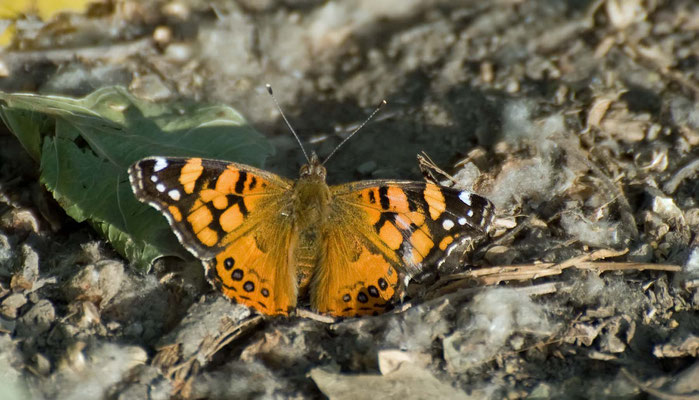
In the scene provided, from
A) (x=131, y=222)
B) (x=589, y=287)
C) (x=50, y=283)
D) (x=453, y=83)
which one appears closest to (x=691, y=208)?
(x=589, y=287)

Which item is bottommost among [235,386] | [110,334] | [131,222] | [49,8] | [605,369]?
[605,369]

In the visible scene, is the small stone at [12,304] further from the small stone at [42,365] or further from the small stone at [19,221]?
the small stone at [19,221]

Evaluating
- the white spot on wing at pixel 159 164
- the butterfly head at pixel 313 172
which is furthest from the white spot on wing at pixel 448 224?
the white spot on wing at pixel 159 164

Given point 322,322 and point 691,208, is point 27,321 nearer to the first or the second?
point 322,322

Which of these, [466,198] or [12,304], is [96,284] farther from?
[466,198]

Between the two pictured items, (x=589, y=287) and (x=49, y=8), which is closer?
(x=589, y=287)

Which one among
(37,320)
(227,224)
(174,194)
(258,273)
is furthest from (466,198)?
(37,320)

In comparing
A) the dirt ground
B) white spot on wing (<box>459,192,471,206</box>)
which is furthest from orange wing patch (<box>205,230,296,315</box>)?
white spot on wing (<box>459,192,471,206</box>)
